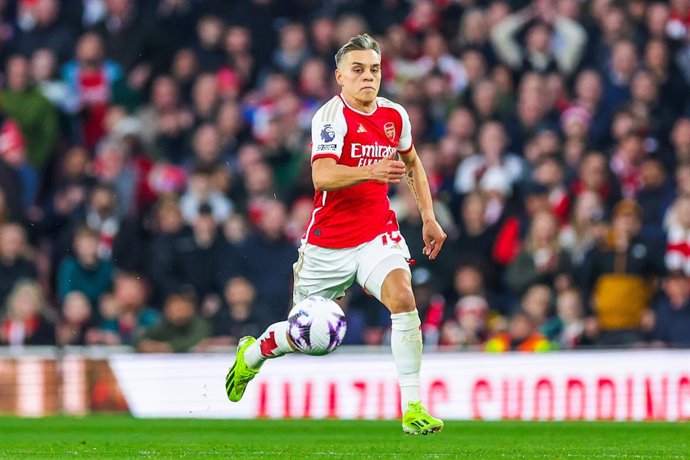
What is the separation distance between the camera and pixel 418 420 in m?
8.82

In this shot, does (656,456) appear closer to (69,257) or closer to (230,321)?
(230,321)

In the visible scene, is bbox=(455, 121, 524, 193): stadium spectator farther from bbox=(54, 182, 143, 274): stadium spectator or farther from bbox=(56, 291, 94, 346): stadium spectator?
bbox=(56, 291, 94, 346): stadium spectator

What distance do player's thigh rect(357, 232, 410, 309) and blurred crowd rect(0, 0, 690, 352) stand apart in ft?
15.9

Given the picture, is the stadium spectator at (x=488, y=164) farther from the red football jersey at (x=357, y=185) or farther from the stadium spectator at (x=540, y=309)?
the red football jersey at (x=357, y=185)

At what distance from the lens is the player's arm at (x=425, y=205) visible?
9195mm

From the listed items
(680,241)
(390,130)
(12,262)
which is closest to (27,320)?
(12,262)

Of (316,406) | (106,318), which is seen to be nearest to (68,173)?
(106,318)

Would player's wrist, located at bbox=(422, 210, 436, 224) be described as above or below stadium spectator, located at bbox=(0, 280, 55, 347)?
above

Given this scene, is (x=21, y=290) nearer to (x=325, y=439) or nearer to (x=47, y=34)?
(x=47, y=34)

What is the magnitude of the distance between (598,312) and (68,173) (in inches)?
242

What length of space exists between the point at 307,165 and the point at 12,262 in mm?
3218

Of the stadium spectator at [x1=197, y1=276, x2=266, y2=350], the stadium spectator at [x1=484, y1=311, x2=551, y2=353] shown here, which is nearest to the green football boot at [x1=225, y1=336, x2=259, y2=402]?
the stadium spectator at [x1=484, y1=311, x2=551, y2=353]

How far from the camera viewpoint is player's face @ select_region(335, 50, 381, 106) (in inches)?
355

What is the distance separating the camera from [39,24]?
60.3ft
